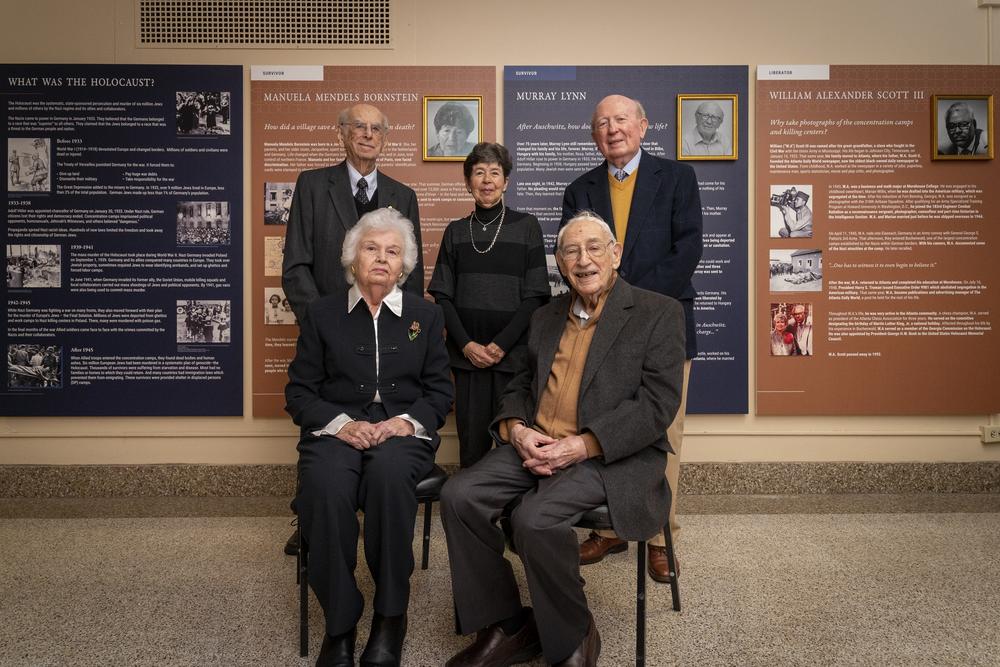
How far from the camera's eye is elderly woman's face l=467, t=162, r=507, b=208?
279cm

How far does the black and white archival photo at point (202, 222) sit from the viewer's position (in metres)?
3.73

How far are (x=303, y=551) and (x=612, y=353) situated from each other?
1128 millimetres

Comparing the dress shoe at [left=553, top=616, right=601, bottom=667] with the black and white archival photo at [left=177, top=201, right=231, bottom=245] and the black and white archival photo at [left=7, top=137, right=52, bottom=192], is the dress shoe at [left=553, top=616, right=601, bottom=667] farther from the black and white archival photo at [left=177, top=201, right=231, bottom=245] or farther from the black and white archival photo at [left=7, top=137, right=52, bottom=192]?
the black and white archival photo at [left=7, top=137, right=52, bottom=192]

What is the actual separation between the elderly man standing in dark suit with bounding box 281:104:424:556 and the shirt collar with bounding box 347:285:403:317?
44 centimetres

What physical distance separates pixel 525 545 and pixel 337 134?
2677 millimetres

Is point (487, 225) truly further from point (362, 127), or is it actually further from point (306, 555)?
point (306, 555)

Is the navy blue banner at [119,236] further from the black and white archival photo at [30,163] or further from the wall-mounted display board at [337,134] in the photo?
the wall-mounted display board at [337,134]

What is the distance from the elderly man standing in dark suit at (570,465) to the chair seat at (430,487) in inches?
5.4

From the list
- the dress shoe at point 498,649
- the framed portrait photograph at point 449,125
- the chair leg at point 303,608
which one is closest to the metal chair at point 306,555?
the chair leg at point 303,608

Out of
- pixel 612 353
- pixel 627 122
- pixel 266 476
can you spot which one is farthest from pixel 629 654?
pixel 266 476

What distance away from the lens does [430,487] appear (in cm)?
216

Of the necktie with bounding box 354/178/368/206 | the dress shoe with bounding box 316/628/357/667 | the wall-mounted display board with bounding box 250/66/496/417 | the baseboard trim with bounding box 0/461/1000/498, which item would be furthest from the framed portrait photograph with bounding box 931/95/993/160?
the dress shoe with bounding box 316/628/357/667

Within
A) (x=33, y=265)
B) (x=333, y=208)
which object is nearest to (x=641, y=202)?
(x=333, y=208)

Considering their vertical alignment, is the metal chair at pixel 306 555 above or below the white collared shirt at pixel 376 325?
below
